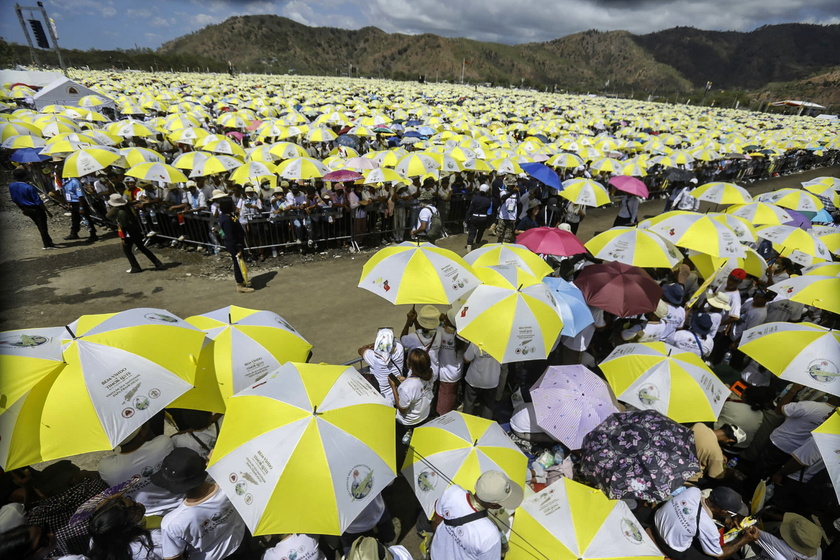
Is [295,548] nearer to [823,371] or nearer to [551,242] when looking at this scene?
[823,371]

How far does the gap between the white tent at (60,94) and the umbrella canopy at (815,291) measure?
27894 mm

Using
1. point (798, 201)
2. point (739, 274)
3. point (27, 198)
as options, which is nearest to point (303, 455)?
point (739, 274)

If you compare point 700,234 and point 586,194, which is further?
point 586,194

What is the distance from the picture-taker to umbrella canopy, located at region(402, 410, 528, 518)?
330 cm

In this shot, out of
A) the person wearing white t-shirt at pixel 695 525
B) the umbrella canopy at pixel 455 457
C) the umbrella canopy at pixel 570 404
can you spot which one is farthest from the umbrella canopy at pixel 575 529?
the umbrella canopy at pixel 570 404

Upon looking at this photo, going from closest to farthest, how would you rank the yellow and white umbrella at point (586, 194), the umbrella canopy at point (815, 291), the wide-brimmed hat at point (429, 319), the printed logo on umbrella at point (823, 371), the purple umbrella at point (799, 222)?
the printed logo on umbrella at point (823, 371) < the wide-brimmed hat at point (429, 319) < the umbrella canopy at point (815, 291) < the purple umbrella at point (799, 222) < the yellow and white umbrella at point (586, 194)

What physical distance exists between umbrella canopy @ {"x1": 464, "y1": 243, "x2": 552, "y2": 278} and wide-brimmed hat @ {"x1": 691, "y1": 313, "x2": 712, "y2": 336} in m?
2.11

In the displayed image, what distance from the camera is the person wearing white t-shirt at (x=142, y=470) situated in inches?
121

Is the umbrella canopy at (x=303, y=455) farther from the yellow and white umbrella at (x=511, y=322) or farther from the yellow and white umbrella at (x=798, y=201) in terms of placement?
the yellow and white umbrella at (x=798, y=201)

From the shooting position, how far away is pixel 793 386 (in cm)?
429

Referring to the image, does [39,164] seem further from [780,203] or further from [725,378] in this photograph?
[780,203]

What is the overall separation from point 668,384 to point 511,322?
1783mm

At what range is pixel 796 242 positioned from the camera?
7.42 meters

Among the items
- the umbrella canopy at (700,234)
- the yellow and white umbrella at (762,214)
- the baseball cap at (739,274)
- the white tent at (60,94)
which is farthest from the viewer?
the white tent at (60,94)
